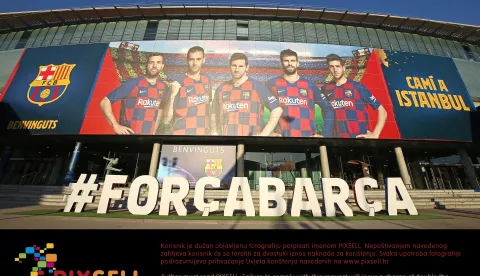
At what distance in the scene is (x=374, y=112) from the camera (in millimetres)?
21500

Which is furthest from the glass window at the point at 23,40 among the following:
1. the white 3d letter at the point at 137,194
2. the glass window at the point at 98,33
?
the white 3d letter at the point at 137,194

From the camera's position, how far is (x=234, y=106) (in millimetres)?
21000

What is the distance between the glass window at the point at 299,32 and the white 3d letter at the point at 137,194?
26.2m

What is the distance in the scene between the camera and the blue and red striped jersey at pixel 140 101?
20.3 meters

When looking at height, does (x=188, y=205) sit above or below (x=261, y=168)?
below

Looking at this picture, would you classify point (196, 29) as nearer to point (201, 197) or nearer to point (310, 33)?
point (310, 33)

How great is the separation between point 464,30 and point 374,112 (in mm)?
24274

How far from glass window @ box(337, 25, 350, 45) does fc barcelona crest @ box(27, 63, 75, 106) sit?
1349 inches

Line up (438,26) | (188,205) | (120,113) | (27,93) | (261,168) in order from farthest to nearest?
(438,26) → (261,168) → (27,93) → (120,113) → (188,205)

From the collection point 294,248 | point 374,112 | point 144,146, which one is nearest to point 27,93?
point 144,146

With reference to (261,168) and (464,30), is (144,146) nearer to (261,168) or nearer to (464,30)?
(261,168)

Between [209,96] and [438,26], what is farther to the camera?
[438,26]

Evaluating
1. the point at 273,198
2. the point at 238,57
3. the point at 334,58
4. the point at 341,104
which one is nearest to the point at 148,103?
the point at 238,57

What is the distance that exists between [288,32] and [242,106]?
14.4 metres
